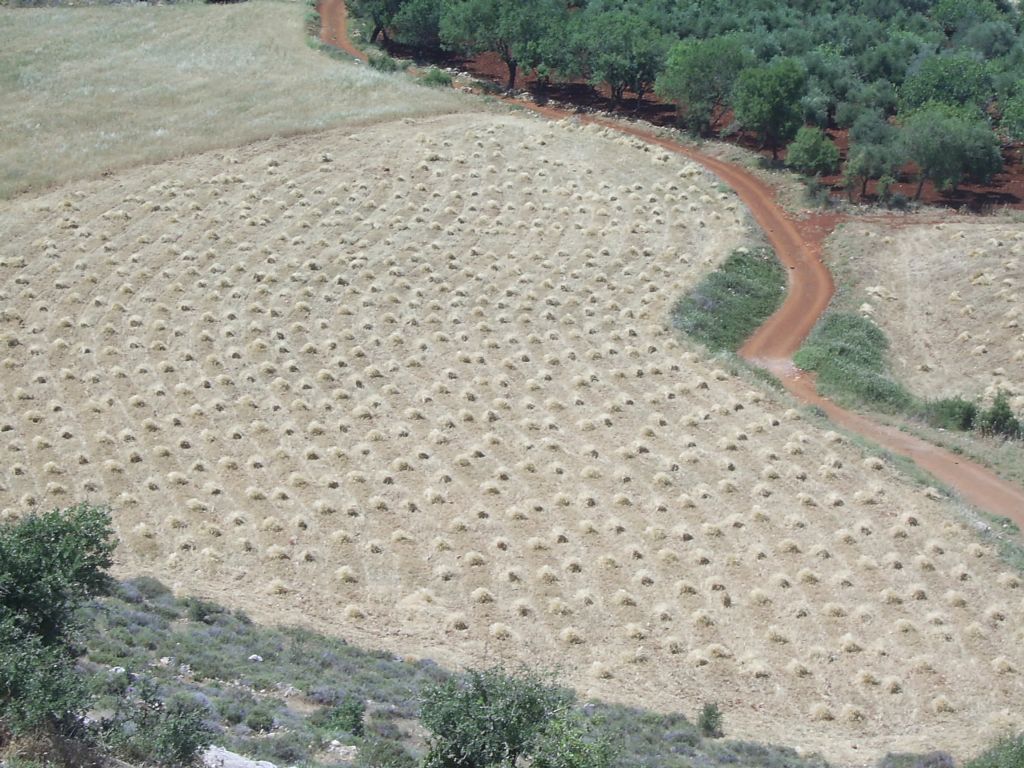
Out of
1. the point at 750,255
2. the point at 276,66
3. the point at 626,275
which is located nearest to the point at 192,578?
the point at 626,275

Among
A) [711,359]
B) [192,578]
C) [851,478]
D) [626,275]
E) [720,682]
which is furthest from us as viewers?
[626,275]

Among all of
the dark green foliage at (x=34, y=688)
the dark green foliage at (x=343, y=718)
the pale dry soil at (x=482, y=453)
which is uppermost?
the dark green foliage at (x=34, y=688)

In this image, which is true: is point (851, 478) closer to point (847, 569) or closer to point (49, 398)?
point (847, 569)

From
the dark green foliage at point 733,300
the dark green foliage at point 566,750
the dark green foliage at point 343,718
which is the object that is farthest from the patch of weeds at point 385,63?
the dark green foliage at point 566,750

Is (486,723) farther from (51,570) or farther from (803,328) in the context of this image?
(803,328)

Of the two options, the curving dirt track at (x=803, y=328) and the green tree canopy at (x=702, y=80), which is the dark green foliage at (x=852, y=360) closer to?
the curving dirt track at (x=803, y=328)

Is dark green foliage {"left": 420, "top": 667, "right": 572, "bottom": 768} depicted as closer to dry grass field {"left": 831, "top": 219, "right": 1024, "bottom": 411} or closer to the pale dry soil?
the pale dry soil
